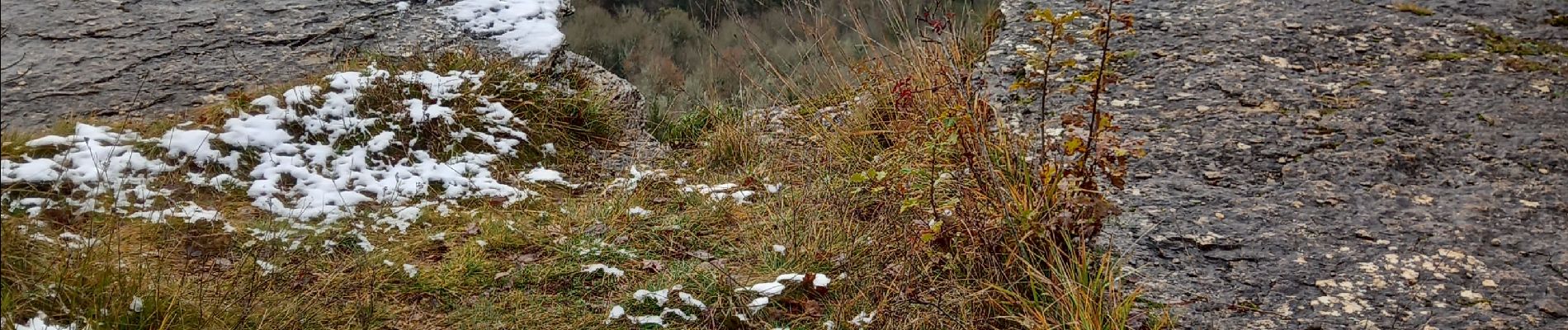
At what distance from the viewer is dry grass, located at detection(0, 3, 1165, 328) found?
99.7 inches

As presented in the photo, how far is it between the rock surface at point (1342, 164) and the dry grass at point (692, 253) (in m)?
0.25

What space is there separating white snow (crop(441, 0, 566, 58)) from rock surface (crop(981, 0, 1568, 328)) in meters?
2.21

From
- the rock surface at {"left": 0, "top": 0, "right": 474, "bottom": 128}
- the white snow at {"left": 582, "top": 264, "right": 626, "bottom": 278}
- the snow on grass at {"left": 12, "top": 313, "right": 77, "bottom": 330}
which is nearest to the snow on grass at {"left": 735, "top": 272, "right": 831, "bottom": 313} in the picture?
the white snow at {"left": 582, "top": 264, "right": 626, "bottom": 278}

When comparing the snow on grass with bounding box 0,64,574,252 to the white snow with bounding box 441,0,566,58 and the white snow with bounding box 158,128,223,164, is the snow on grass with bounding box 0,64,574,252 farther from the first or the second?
the white snow with bounding box 441,0,566,58

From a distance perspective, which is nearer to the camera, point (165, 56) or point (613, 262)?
point (613, 262)

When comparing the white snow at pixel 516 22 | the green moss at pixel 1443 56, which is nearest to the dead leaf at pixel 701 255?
the white snow at pixel 516 22

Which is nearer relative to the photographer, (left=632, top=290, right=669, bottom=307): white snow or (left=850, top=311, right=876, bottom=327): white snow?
(left=850, top=311, right=876, bottom=327): white snow

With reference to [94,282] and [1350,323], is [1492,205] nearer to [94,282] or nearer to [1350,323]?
[1350,323]

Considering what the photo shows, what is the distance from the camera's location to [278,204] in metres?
3.52

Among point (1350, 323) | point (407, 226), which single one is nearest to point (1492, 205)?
point (1350, 323)

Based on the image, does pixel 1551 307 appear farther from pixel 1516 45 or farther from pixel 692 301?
pixel 692 301

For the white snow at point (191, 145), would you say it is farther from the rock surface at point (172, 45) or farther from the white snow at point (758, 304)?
the white snow at point (758, 304)

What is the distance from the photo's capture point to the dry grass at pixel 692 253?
2.53 metres

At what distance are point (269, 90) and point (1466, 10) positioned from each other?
15.5ft
